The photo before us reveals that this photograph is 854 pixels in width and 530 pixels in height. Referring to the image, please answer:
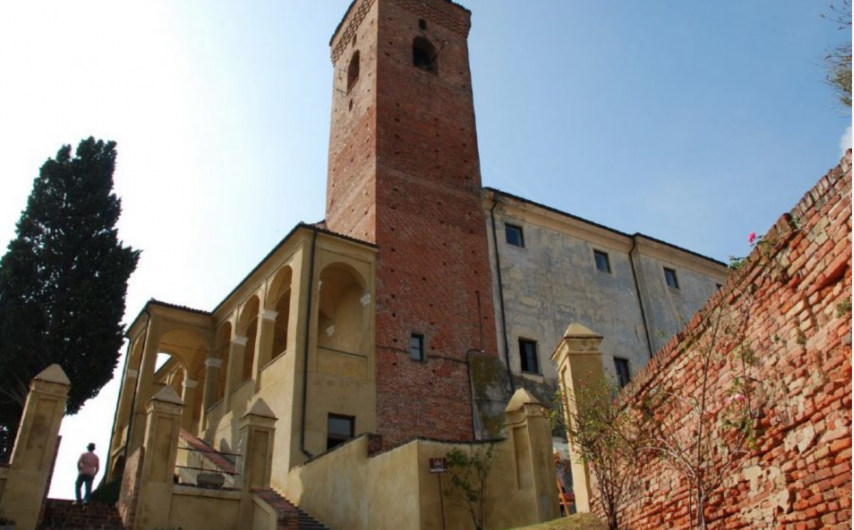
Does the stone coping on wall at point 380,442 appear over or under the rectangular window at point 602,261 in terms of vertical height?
under

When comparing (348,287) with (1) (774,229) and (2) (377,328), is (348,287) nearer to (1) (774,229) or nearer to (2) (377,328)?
(2) (377,328)

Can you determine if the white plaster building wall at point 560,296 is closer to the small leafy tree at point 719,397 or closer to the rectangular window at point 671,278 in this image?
the rectangular window at point 671,278

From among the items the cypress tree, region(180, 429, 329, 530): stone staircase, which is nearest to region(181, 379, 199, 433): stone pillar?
the cypress tree

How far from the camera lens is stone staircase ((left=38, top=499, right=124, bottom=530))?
12.7 meters

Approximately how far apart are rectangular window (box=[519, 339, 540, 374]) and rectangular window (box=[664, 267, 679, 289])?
8777mm

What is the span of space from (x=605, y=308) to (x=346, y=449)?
45.9 ft

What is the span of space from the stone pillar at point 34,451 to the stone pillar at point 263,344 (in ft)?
21.7

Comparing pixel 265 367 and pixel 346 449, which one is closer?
pixel 346 449

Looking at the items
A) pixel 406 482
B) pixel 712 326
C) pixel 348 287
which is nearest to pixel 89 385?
pixel 348 287

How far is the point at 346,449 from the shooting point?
14.5 meters

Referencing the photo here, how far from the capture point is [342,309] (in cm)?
2144

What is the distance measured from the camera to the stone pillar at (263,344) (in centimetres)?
→ 1950

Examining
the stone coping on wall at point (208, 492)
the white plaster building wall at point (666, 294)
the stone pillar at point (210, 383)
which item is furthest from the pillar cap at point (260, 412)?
the white plaster building wall at point (666, 294)

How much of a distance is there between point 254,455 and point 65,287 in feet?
31.5
